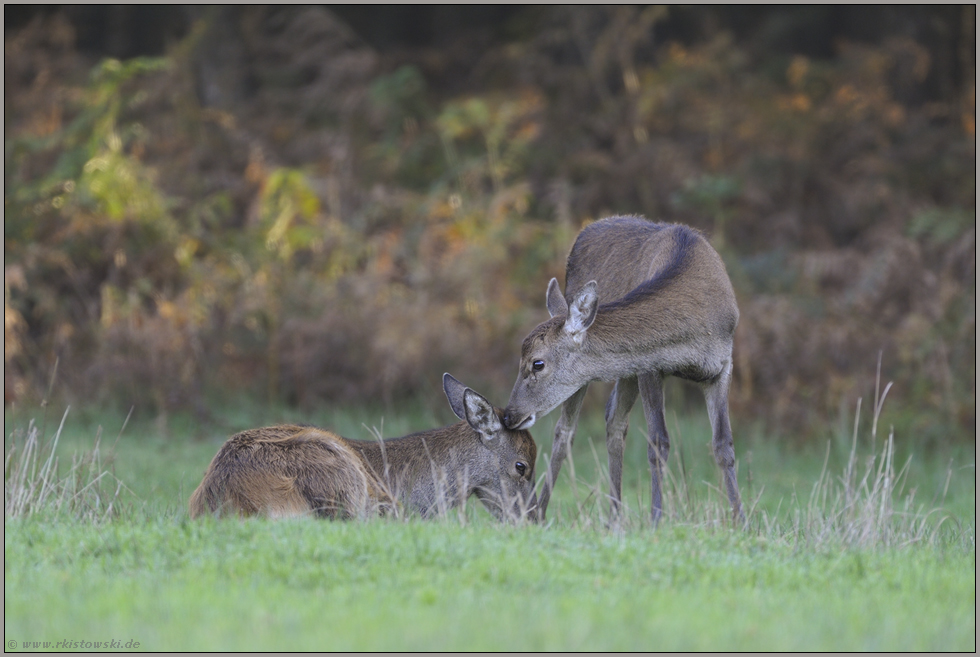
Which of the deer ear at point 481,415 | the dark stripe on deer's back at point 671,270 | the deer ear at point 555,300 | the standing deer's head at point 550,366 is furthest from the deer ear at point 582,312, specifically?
the deer ear at point 481,415

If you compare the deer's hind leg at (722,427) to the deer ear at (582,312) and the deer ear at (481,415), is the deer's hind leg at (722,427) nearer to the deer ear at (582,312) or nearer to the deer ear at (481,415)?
the deer ear at (582,312)

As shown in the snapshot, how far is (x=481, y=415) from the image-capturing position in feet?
24.2

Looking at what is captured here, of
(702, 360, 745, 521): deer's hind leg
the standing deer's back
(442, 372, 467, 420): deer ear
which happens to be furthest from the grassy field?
the standing deer's back

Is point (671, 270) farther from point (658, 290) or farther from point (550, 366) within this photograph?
point (550, 366)

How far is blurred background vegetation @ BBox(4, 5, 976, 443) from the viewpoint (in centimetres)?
1295

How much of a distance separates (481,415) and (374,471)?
0.77m

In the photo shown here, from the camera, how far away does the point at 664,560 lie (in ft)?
17.7

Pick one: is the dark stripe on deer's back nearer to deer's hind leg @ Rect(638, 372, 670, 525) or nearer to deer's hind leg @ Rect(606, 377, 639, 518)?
deer's hind leg @ Rect(638, 372, 670, 525)

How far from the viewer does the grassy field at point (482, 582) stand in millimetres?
4234

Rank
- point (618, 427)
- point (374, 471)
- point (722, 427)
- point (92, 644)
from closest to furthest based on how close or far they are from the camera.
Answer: point (92, 644) < point (374, 471) < point (722, 427) < point (618, 427)

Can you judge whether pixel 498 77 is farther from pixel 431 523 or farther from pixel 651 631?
pixel 651 631

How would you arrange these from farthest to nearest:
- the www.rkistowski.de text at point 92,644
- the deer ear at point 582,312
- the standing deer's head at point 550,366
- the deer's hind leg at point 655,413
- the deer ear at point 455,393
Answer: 1. the deer's hind leg at point 655,413
2. the deer ear at point 455,393
3. the standing deer's head at point 550,366
4. the deer ear at point 582,312
5. the www.rkistowski.de text at point 92,644

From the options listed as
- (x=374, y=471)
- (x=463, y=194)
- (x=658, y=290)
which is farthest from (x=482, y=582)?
(x=463, y=194)

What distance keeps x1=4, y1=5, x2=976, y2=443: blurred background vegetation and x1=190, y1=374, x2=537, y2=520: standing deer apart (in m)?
5.08
